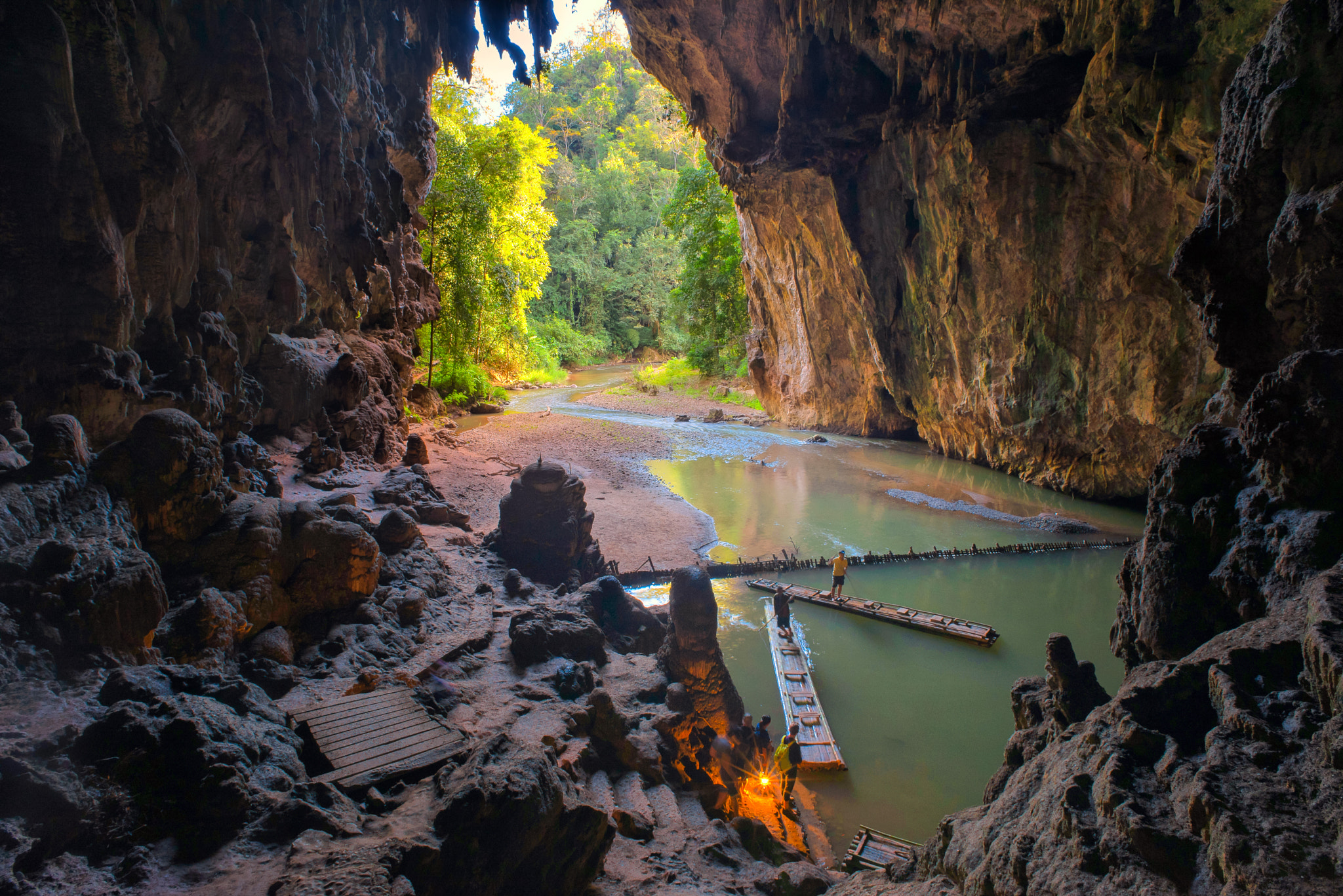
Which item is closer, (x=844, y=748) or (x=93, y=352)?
(x=93, y=352)

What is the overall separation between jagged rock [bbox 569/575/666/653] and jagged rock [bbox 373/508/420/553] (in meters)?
2.28

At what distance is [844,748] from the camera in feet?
22.7

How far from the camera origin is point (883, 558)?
11.9m

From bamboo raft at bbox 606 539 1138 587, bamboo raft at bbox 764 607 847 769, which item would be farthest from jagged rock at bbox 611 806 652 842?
bamboo raft at bbox 606 539 1138 587

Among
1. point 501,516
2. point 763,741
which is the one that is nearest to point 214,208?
point 501,516

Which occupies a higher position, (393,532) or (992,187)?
(992,187)

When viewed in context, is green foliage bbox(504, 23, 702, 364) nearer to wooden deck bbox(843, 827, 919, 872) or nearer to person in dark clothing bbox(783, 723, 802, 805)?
person in dark clothing bbox(783, 723, 802, 805)

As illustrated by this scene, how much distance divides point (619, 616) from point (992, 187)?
11863 mm

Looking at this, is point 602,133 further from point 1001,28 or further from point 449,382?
point 1001,28

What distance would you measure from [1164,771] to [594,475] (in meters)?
15.1

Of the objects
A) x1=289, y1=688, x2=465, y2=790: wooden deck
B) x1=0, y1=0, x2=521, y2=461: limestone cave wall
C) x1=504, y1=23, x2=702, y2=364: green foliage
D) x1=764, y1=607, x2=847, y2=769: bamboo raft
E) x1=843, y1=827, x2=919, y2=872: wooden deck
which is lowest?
x1=843, y1=827, x2=919, y2=872: wooden deck

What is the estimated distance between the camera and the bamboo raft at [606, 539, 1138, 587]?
1133cm

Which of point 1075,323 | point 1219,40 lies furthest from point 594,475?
point 1219,40

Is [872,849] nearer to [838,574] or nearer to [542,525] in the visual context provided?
[838,574]
